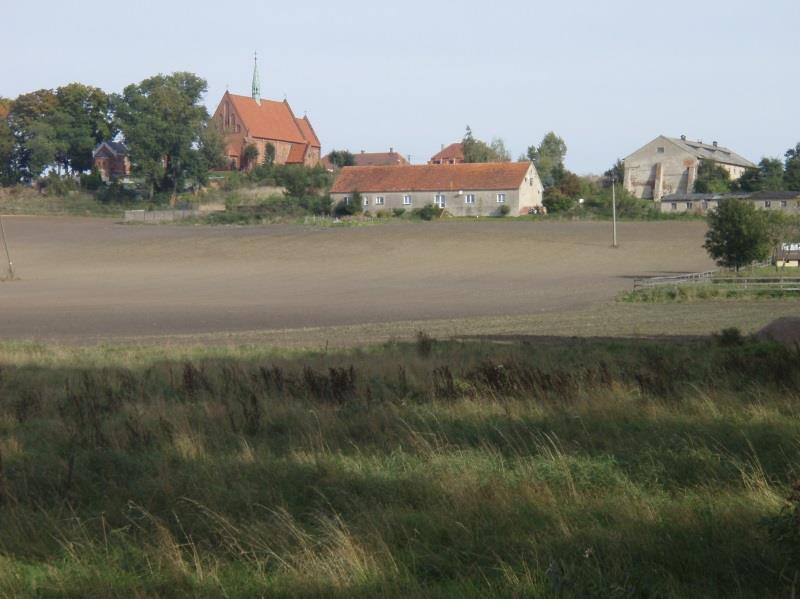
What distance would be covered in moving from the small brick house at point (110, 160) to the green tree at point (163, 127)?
10437 mm

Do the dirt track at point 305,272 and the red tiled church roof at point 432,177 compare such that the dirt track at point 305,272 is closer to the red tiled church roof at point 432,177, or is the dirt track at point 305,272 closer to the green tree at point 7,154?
the red tiled church roof at point 432,177

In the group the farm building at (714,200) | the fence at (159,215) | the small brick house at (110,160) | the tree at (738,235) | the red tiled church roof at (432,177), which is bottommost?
the tree at (738,235)

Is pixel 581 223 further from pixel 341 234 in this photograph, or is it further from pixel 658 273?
pixel 658 273

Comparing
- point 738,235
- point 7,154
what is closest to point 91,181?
point 7,154

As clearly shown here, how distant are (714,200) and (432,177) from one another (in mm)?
31164

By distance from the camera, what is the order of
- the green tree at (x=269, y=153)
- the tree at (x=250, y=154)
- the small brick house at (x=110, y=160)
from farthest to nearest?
the green tree at (x=269, y=153), the tree at (x=250, y=154), the small brick house at (x=110, y=160)

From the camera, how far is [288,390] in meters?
13.1

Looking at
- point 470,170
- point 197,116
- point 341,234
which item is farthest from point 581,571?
point 197,116

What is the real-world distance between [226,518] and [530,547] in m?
2.14

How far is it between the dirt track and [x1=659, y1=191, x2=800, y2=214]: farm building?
1617 centimetres

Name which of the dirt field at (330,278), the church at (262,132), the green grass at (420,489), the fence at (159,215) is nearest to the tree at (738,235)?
the dirt field at (330,278)

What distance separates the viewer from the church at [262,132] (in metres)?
146

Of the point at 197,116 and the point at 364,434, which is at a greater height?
the point at 197,116

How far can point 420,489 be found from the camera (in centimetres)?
739
